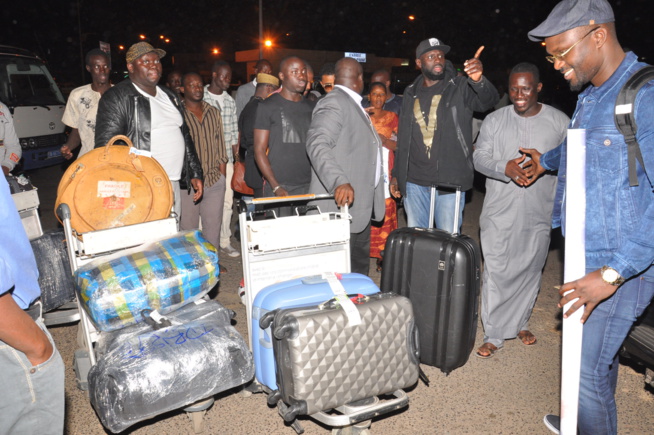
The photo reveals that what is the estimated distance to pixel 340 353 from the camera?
2.53m

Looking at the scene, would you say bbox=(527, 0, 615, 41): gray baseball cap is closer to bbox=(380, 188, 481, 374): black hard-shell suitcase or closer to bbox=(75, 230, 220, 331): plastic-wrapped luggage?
bbox=(380, 188, 481, 374): black hard-shell suitcase

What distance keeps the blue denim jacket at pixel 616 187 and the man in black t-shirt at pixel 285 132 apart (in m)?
2.75

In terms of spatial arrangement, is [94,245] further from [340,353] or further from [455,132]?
[455,132]

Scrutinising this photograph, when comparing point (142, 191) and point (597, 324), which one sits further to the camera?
point (142, 191)

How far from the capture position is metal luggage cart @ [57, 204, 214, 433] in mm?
3104

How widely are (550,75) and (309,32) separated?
163 feet

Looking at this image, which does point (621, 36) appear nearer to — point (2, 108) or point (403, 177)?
point (403, 177)

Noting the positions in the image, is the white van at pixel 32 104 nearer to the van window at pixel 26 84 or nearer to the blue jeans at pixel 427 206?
the van window at pixel 26 84

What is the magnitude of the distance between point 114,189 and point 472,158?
9.41 ft

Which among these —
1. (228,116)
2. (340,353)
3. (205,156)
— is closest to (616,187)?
(340,353)

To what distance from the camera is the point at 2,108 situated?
200 inches

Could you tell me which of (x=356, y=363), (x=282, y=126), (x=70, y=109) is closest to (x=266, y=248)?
(x=356, y=363)

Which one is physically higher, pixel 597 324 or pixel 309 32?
pixel 309 32

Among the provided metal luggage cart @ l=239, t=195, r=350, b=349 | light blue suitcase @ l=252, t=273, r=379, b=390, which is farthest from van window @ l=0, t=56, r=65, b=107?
light blue suitcase @ l=252, t=273, r=379, b=390
